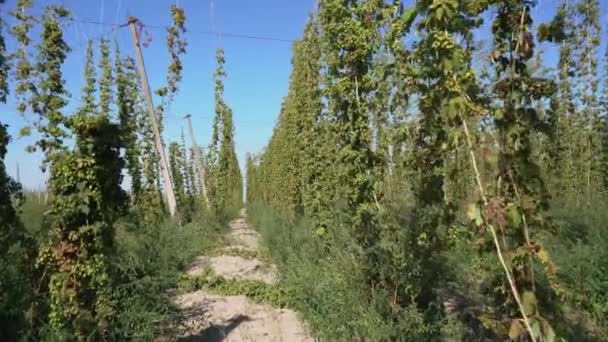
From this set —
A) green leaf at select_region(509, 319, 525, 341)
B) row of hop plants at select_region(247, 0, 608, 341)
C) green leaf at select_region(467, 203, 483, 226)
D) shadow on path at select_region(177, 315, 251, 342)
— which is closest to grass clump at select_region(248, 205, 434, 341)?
row of hop plants at select_region(247, 0, 608, 341)

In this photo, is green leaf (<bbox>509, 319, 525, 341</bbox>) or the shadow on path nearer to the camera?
green leaf (<bbox>509, 319, 525, 341</bbox>)

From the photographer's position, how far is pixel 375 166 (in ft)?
18.8

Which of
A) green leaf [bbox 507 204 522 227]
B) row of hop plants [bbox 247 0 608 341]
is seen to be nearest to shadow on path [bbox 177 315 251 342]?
row of hop plants [bbox 247 0 608 341]

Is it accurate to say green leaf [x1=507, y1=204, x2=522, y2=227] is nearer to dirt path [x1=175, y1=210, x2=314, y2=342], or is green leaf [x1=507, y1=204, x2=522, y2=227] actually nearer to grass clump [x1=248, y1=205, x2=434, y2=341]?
grass clump [x1=248, y1=205, x2=434, y2=341]

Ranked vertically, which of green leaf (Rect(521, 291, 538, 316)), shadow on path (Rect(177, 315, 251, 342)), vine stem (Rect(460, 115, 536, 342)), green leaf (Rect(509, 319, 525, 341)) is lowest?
shadow on path (Rect(177, 315, 251, 342))

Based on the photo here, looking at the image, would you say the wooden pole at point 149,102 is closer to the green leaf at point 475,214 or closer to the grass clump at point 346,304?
Result: the grass clump at point 346,304

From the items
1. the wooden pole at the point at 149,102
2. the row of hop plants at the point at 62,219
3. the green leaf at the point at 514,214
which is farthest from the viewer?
the wooden pole at the point at 149,102

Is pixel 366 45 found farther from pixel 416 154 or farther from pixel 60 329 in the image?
pixel 60 329

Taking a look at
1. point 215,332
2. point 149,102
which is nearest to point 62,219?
point 215,332

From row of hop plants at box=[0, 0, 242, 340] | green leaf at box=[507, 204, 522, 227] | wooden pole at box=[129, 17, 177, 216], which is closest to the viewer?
green leaf at box=[507, 204, 522, 227]

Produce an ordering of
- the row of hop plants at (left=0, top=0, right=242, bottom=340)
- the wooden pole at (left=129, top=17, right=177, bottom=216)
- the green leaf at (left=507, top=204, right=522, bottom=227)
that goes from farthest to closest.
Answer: the wooden pole at (left=129, top=17, right=177, bottom=216), the row of hop plants at (left=0, top=0, right=242, bottom=340), the green leaf at (left=507, top=204, right=522, bottom=227)

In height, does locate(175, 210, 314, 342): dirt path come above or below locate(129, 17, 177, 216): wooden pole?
below

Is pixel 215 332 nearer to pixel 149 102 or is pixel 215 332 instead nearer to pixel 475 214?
pixel 475 214

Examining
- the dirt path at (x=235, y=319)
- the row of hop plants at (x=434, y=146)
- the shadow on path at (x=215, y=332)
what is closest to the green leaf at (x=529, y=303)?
the row of hop plants at (x=434, y=146)
